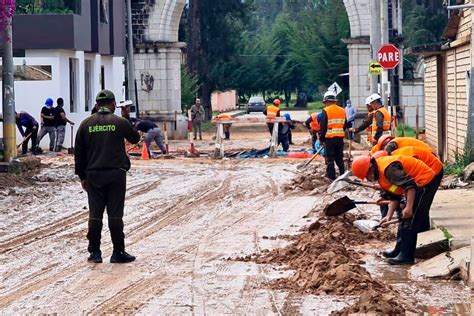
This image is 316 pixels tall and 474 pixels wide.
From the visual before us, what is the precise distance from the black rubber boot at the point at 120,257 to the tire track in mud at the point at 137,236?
0.29m

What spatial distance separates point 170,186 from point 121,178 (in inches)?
338

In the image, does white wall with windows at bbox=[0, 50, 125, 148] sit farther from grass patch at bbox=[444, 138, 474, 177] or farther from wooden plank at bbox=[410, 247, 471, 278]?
wooden plank at bbox=[410, 247, 471, 278]

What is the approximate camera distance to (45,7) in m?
33.9

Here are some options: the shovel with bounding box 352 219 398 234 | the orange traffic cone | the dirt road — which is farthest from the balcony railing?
the shovel with bounding box 352 219 398 234

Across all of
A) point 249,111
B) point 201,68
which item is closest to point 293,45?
point 249,111

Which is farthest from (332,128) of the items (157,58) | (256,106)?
(256,106)

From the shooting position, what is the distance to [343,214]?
13.7m

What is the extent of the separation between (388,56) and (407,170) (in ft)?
55.8

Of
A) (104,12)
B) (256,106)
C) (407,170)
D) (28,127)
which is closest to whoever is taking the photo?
(407,170)

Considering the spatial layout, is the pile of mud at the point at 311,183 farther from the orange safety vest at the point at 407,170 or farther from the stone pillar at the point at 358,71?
the stone pillar at the point at 358,71

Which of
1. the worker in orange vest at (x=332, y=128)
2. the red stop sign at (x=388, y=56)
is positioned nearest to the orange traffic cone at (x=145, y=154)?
the red stop sign at (x=388, y=56)

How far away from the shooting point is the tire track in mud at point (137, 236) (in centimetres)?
948

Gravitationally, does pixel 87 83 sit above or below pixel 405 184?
above

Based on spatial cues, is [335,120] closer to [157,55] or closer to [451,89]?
Answer: [451,89]
